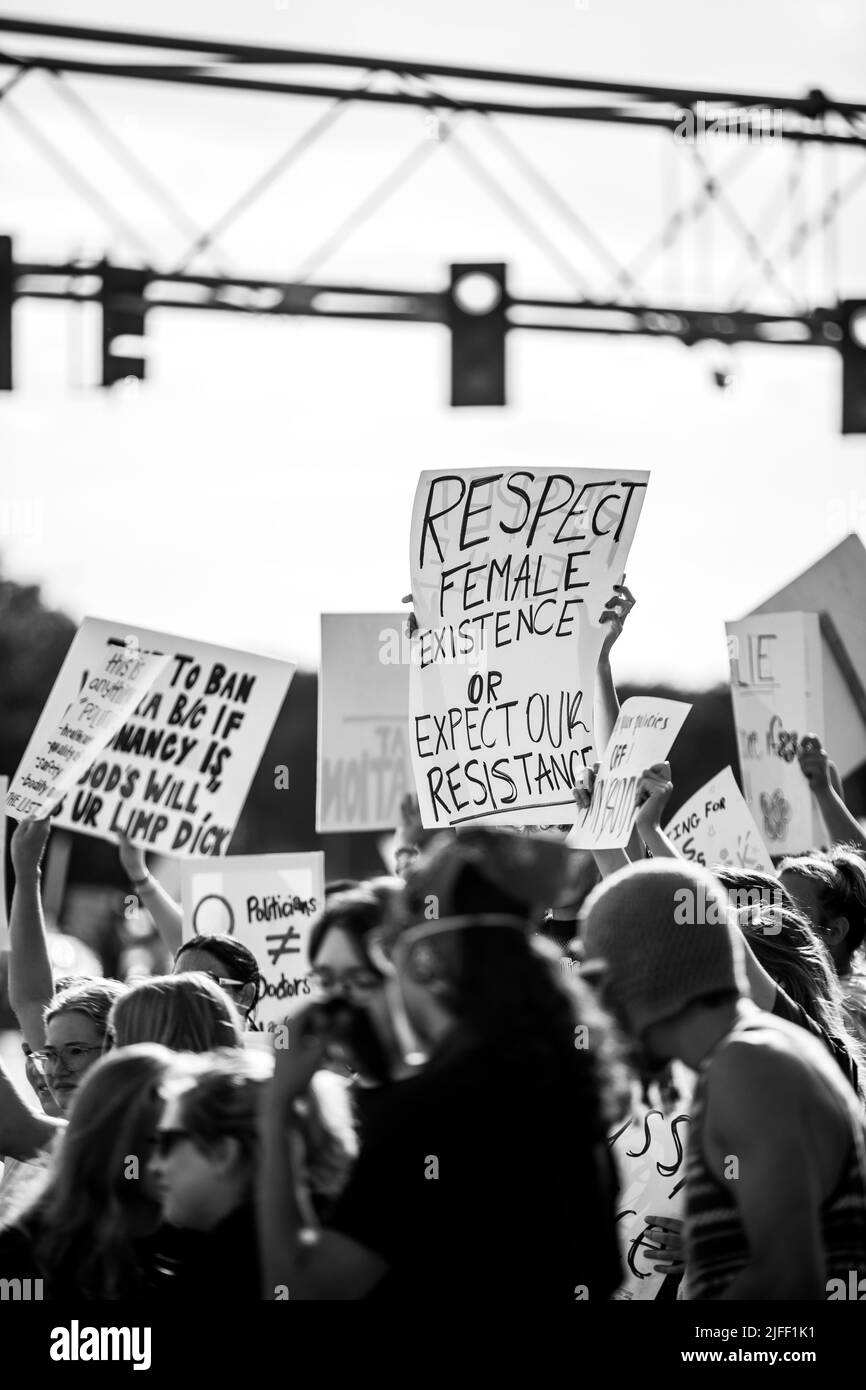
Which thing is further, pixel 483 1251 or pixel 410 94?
pixel 410 94

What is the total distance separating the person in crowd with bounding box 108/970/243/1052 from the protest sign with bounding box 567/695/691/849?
1.49 meters

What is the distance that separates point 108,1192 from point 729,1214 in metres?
0.95

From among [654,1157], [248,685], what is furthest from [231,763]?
[654,1157]

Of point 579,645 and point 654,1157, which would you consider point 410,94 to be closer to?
point 579,645

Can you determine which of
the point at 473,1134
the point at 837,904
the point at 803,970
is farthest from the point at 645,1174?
the point at 473,1134

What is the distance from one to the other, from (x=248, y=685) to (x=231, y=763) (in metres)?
0.28

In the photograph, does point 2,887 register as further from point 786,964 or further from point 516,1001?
point 516,1001

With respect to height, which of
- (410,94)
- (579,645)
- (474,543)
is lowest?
(579,645)

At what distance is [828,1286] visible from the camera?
2.75m

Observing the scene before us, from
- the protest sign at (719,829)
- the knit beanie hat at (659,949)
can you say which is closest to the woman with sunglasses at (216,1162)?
the knit beanie hat at (659,949)

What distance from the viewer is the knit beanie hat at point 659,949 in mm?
2559

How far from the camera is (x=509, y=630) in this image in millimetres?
4898

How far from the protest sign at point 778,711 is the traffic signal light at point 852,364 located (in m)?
3.86

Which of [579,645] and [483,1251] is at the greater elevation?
[579,645]
